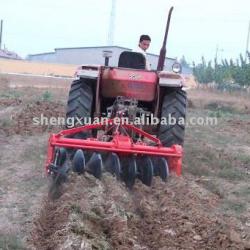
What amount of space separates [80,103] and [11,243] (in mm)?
2932

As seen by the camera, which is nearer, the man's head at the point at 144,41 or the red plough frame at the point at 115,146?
the red plough frame at the point at 115,146

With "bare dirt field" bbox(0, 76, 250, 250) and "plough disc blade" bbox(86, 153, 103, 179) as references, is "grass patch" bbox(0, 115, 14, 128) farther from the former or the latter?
"plough disc blade" bbox(86, 153, 103, 179)

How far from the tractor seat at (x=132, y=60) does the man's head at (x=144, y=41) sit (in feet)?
0.77

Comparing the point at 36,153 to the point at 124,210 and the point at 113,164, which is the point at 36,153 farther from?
the point at 124,210

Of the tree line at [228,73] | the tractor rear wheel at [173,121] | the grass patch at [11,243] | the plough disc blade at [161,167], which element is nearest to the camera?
the grass patch at [11,243]

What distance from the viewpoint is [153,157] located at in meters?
6.17

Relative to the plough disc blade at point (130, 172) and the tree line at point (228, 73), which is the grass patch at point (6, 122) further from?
the tree line at point (228, 73)

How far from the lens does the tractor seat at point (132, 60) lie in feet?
23.4

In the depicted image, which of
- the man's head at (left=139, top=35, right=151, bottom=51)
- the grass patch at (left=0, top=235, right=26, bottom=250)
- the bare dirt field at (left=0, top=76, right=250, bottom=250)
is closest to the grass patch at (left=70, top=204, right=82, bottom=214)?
the bare dirt field at (left=0, top=76, right=250, bottom=250)

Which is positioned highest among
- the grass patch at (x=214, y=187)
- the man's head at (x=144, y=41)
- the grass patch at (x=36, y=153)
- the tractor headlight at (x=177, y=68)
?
the man's head at (x=144, y=41)

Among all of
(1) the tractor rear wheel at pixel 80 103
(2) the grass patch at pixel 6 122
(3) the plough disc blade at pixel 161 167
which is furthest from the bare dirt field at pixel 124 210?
(2) the grass patch at pixel 6 122

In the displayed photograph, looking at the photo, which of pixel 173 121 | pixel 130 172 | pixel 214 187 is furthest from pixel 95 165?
pixel 214 187

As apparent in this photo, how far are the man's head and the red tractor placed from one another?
236 mm

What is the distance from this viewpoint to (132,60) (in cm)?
719
